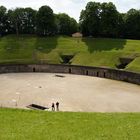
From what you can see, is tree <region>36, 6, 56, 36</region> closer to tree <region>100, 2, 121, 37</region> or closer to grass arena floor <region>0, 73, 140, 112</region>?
tree <region>100, 2, 121, 37</region>

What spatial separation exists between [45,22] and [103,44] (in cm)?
1501

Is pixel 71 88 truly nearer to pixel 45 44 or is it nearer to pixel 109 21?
pixel 45 44

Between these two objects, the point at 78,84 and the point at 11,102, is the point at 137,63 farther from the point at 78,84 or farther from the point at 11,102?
the point at 11,102

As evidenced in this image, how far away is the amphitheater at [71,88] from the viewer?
3041 cm

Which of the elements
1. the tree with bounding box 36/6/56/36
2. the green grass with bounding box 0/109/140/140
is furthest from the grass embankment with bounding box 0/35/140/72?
the green grass with bounding box 0/109/140/140

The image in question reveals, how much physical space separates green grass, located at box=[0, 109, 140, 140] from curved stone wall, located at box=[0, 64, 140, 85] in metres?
30.3

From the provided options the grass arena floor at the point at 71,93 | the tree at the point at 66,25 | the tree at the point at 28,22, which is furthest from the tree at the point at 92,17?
the grass arena floor at the point at 71,93

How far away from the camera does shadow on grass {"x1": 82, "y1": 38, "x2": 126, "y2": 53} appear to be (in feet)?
190

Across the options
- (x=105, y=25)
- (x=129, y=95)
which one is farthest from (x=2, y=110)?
(x=105, y=25)

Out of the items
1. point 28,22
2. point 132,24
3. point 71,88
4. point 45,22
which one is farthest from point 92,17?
point 71,88

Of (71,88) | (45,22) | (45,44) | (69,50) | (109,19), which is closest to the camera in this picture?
(71,88)

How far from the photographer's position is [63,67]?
50.7 m

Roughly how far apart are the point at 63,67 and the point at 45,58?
17.8 feet

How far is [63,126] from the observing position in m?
11.9
